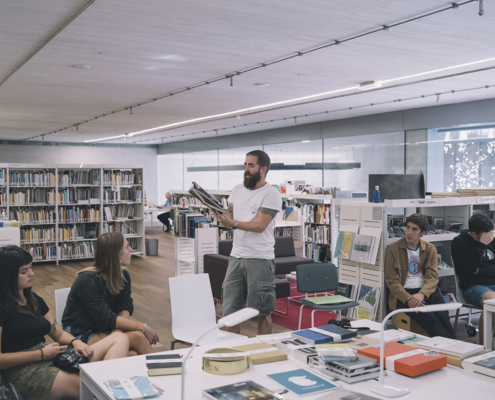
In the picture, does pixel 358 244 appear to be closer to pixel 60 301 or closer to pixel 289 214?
pixel 60 301

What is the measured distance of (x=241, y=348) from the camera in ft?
8.27

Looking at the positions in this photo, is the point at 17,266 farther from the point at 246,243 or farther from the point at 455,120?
the point at 455,120

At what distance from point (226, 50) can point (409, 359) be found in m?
4.28

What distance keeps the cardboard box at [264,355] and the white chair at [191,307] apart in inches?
36.3

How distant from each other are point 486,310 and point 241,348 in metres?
2.01

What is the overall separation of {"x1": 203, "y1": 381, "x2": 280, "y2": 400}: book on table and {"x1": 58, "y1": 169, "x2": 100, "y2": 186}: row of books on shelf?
8.93 metres

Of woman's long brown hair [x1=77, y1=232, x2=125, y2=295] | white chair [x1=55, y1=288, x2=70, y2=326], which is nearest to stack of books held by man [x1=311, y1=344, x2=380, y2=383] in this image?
woman's long brown hair [x1=77, y1=232, x2=125, y2=295]

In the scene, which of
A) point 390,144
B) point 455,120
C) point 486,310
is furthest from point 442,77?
point 486,310

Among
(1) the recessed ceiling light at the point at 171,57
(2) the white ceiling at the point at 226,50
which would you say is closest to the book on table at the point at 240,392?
(2) the white ceiling at the point at 226,50

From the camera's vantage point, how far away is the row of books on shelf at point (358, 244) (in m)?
4.65

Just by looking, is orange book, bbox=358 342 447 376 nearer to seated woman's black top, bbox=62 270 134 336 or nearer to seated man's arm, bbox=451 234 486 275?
seated woman's black top, bbox=62 270 134 336

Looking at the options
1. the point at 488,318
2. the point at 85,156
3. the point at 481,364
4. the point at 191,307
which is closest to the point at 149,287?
the point at 191,307

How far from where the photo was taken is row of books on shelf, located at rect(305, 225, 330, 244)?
337 inches

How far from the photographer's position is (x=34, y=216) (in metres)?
9.88
